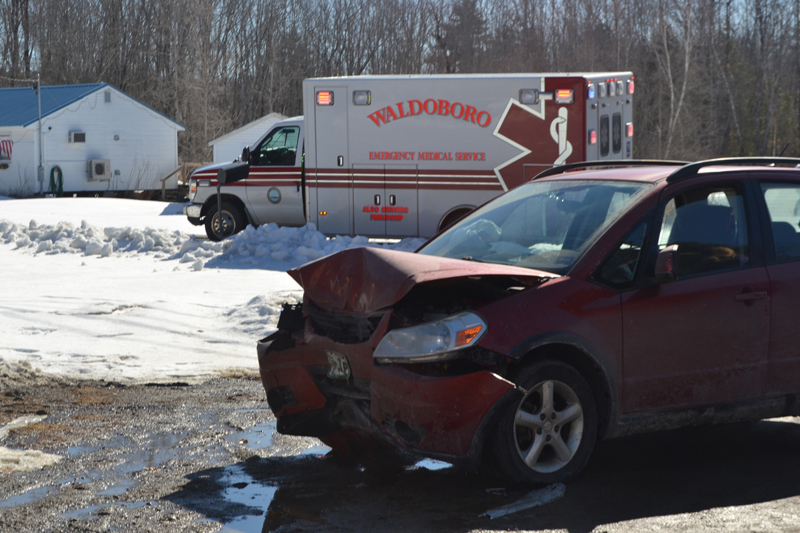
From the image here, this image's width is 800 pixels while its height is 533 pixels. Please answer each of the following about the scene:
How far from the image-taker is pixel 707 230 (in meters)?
4.99

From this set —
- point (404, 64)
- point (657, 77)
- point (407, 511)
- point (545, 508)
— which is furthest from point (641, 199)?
point (404, 64)

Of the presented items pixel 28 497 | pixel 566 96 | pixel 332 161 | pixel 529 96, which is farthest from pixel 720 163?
pixel 332 161

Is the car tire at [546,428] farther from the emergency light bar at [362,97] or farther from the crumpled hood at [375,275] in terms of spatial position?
the emergency light bar at [362,97]

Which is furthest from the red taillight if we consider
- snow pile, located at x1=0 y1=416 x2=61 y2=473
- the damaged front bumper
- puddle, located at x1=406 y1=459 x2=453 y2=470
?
snow pile, located at x1=0 y1=416 x2=61 y2=473

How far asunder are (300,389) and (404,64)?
237 feet

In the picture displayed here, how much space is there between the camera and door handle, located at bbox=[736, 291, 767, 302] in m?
4.85

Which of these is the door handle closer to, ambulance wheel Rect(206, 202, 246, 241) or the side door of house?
the side door of house

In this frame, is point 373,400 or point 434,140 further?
point 434,140

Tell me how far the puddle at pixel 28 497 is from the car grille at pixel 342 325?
1595 millimetres

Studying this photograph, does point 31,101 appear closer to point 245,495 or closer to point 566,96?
point 566,96

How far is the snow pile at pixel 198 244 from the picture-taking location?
561 inches

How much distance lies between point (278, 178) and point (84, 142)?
95.5 ft

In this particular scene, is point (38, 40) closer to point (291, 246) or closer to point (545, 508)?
point (291, 246)

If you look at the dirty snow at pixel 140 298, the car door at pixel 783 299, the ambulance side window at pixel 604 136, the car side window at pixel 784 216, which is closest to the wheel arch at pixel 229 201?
the dirty snow at pixel 140 298
